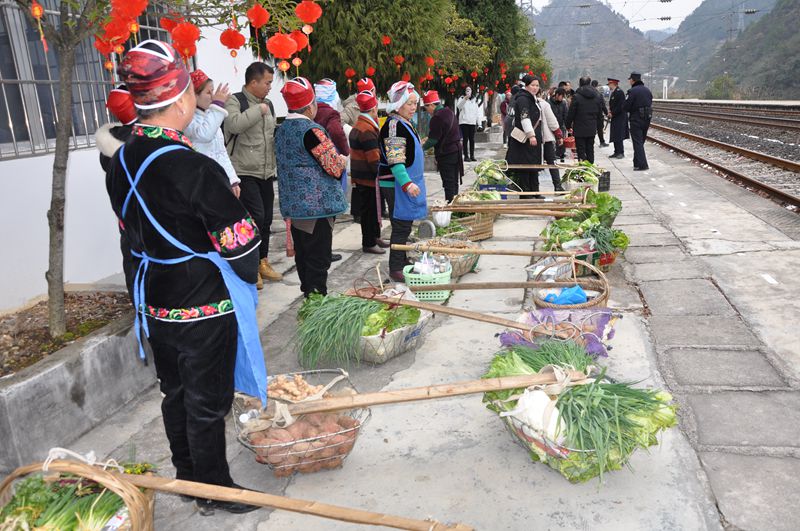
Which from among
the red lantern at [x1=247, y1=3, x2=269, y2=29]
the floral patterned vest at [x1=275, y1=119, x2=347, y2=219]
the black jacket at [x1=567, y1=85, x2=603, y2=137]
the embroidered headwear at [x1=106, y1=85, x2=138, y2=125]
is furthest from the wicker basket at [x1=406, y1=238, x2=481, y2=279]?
the black jacket at [x1=567, y1=85, x2=603, y2=137]

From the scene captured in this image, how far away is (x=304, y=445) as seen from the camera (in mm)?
3018

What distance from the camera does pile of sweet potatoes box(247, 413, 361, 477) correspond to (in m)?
2.99

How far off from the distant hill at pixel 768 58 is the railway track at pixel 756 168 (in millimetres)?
43245

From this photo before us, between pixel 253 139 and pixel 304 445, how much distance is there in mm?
3481

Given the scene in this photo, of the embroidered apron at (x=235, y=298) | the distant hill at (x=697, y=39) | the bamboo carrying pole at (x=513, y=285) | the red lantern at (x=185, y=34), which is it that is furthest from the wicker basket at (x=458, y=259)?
the distant hill at (x=697, y=39)

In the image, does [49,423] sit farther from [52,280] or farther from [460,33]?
[460,33]

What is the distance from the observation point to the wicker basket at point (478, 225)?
7.18m

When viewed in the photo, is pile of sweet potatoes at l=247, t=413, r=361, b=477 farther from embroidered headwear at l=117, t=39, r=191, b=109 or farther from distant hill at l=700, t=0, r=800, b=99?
distant hill at l=700, t=0, r=800, b=99

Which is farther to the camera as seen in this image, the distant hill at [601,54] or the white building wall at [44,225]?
the distant hill at [601,54]

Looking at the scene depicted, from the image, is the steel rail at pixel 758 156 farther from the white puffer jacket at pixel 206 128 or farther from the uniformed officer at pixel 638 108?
the white puffer jacket at pixel 206 128

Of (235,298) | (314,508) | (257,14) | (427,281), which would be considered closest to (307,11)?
(257,14)

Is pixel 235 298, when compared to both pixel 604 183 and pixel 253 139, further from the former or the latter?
pixel 604 183

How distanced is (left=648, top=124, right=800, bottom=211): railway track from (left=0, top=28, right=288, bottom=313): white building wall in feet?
29.2

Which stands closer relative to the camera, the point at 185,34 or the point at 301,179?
the point at 185,34
